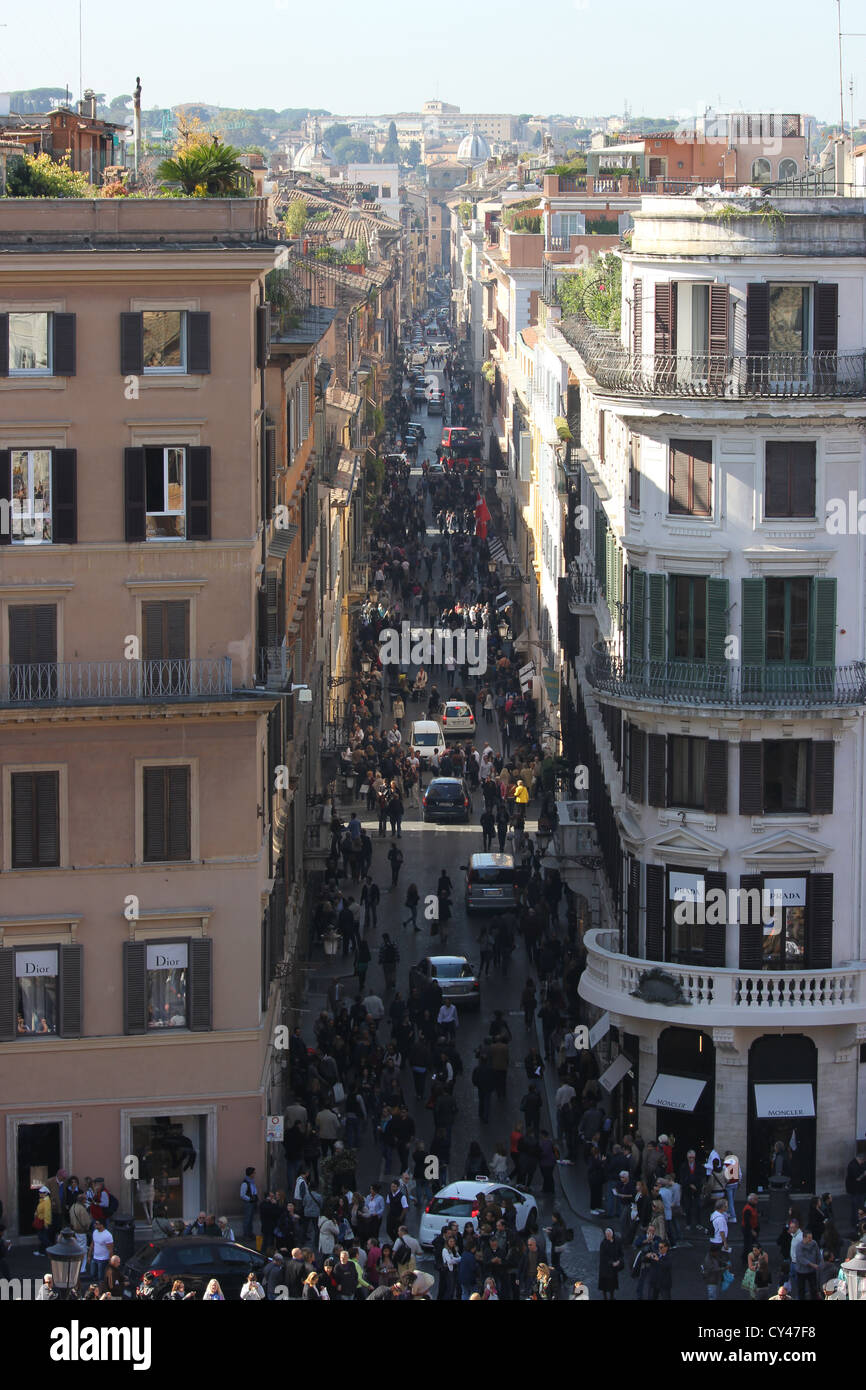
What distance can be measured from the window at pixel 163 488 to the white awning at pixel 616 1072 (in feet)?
40.6

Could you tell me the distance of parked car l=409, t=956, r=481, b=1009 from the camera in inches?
1879

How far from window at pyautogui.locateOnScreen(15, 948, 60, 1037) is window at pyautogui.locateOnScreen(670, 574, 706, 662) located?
11.6 meters

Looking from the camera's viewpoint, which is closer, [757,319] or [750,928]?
[757,319]

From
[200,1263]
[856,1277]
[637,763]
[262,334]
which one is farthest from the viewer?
[637,763]

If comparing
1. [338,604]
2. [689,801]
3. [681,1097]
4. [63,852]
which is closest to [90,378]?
[63,852]

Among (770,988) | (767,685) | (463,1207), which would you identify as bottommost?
(463,1207)

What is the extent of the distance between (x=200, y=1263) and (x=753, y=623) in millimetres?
14154

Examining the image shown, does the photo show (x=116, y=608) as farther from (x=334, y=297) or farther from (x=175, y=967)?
(x=334, y=297)

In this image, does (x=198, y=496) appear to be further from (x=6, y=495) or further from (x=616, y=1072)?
(x=616, y=1072)

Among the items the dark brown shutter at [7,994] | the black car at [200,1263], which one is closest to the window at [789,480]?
the dark brown shutter at [7,994]

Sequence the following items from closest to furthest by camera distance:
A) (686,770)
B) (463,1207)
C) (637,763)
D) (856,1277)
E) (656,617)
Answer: (856,1277) → (463,1207) → (656,617) → (686,770) → (637,763)

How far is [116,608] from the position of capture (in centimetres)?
3612

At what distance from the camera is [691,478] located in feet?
127

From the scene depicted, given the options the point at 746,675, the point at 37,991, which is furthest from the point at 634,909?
the point at 37,991
